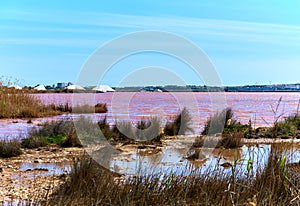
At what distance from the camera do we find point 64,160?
8.09 metres

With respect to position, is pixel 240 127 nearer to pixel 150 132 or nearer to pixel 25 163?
pixel 150 132

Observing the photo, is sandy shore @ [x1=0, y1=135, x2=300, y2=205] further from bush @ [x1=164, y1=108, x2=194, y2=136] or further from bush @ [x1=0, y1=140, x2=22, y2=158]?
bush @ [x1=164, y1=108, x2=194, y2=136]

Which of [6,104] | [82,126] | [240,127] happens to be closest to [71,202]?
[82,126]

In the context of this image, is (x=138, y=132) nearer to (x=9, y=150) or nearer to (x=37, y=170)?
(x=9, y=150)

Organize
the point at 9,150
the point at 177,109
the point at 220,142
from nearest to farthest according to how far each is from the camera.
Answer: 1. the point at 9,150
2. the point at 220,142
3. the point at 177,109

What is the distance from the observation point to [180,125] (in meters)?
13.4

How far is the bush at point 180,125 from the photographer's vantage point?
508 inches

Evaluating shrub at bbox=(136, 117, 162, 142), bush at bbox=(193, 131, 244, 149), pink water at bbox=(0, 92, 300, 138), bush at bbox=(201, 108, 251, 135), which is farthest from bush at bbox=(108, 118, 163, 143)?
bush at bbox=(201, 108, 251, 135)

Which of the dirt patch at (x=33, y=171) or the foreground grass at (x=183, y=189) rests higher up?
the foreground grass at (x=183, y=189)

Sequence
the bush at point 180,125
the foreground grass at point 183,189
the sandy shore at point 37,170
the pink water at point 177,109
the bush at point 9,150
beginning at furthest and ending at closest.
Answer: the pink water at point 177,109
the bush at point 180,125
the bush at point 9,150
the sandy shore at point 37,170
the foreground grass at point 183,189

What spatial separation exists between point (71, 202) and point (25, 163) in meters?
4.30

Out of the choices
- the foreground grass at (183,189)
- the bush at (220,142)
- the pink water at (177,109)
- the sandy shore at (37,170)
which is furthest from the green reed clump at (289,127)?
the foreground grass at (183,189)

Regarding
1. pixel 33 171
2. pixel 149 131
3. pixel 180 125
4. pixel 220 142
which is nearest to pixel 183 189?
pixel 33 171

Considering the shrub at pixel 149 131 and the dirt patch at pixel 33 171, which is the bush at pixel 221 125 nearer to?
the shrub at pixel 149 131
